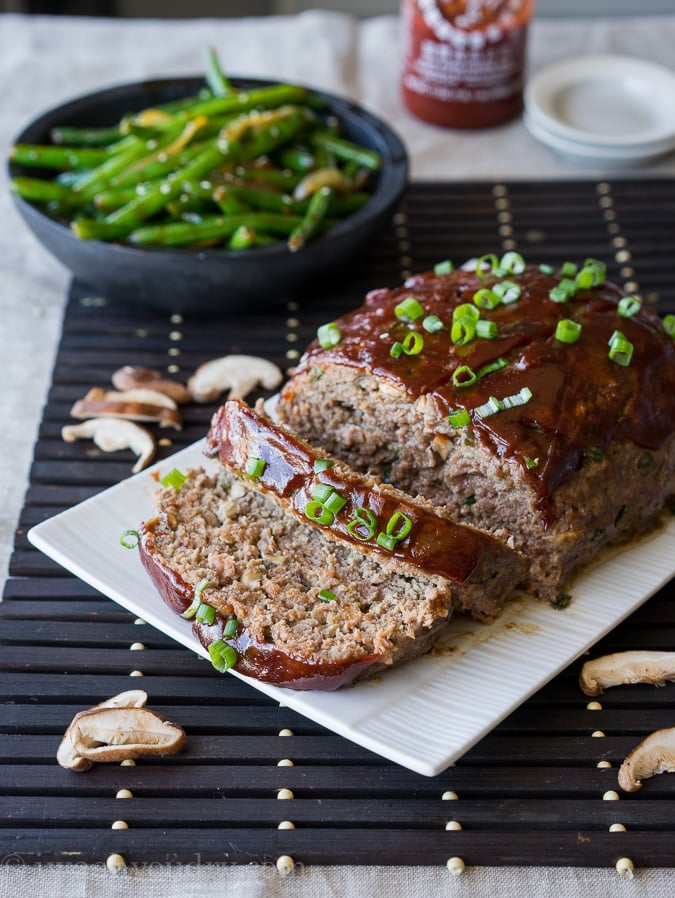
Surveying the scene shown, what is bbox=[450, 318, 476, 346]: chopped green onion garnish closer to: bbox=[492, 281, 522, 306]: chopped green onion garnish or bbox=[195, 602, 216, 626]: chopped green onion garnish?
bbox=[492, 281, 522, 306]: chopped green onion garnish

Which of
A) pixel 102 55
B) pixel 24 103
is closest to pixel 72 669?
pixel 24 103

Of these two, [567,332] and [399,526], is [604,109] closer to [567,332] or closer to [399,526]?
[567,332]

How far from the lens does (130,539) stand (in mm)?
4336

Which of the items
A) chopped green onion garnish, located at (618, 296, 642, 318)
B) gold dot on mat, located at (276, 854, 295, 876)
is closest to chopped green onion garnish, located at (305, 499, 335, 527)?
gold dot on mat, located at (276, 854, 295, 876)

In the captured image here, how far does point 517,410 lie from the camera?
4078mm

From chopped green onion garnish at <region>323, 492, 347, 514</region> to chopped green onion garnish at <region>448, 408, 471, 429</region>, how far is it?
49 centimetres

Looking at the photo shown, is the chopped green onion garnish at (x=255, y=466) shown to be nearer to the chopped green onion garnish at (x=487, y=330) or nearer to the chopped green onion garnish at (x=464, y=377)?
the chopped green onion garnish at (x=464, y=377)

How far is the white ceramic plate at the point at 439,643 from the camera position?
362 centimetres

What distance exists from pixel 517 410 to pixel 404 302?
714 mm

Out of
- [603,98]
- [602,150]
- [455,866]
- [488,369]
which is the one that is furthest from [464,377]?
[603,98]

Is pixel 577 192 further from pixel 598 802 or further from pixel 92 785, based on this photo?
pixel 92 785

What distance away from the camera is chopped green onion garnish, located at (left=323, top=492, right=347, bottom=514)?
12.9 ft

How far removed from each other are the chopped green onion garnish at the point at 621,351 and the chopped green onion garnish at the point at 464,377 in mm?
568

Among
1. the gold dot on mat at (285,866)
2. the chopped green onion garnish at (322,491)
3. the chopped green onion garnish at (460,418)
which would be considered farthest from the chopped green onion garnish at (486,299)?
the gold dot on mat at (285,866)
